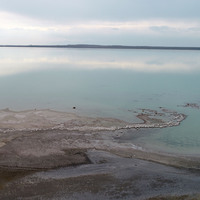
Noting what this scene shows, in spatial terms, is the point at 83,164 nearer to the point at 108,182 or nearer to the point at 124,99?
the point at 108,182

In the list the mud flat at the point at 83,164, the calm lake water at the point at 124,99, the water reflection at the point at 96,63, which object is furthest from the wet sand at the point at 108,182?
the water reflection at the point at 96,63

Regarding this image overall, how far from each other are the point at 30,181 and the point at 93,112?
1006 cm

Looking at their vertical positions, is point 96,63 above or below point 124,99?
above

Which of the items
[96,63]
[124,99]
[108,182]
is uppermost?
[96,63]

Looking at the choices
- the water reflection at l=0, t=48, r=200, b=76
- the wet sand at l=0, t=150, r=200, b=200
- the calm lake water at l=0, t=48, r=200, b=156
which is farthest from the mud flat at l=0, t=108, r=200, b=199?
the water reflection at l=0, t=48, r=200, b=76

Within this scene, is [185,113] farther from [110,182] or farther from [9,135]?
[9,135]

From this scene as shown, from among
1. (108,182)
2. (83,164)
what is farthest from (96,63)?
(108,182)

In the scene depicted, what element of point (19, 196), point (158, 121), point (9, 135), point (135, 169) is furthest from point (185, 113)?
point (19, 196)

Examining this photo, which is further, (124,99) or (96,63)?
(96,63)

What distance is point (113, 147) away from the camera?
489 inches

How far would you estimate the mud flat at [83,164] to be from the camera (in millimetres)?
8641

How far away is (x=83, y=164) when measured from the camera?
10.6 metres

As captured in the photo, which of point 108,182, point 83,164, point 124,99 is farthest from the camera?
point 124,99

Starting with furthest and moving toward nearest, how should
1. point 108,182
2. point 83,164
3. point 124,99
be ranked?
point 124,99 → point 83,164 → point 108,182
